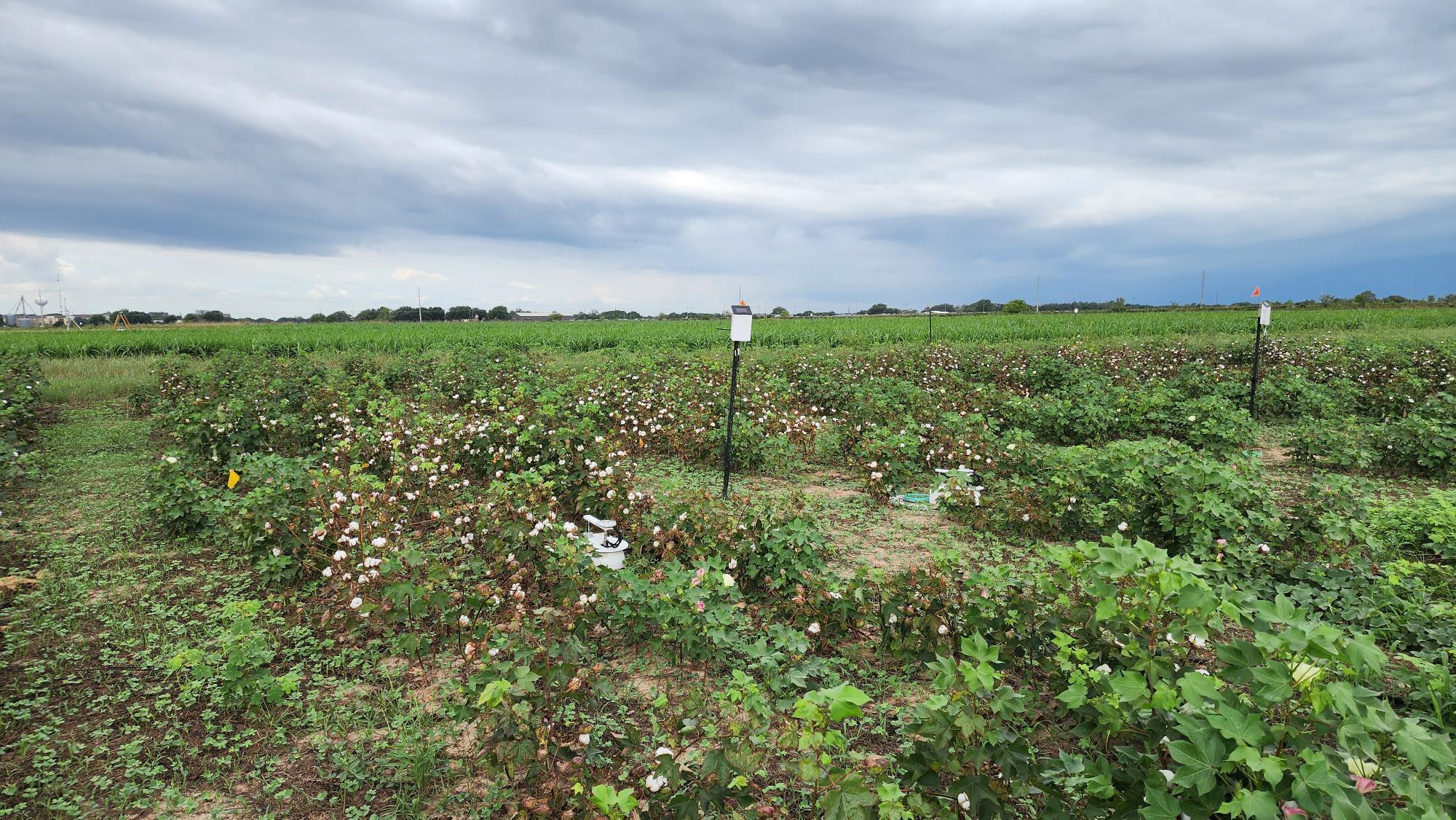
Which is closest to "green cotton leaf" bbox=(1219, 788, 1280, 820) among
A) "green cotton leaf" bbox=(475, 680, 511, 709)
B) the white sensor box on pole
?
"green cotton leaf" bbox=(475, 680, 511, 709)

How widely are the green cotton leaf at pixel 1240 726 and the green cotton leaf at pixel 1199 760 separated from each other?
0.04m

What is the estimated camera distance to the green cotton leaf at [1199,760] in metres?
1.62

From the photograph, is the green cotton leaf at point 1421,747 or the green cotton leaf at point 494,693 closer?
the green cotton leaf at point 1421,747

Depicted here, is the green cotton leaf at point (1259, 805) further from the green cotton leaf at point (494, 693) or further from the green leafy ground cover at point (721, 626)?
the green cotton leaf at point (494, 693)

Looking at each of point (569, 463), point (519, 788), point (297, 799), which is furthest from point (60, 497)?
point (519, 788)

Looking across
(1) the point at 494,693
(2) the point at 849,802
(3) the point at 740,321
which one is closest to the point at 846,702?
(2) the point at 849,802

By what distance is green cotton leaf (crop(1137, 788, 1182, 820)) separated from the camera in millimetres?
1662

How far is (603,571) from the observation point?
3619 mm

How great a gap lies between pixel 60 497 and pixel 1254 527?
9.98 metres

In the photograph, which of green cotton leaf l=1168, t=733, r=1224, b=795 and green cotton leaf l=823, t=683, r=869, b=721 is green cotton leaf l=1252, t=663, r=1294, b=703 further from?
green cotton leaf l=823, t=683, r=869, b=721

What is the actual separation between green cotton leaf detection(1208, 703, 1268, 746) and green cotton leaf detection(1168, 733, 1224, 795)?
0.13ft

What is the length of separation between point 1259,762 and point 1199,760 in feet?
0.48

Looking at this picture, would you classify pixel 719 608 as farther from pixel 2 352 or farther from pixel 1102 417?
pixel 2 352

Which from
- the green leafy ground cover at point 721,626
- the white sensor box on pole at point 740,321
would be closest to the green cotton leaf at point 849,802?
the green leafy ground cover at point 721,626
